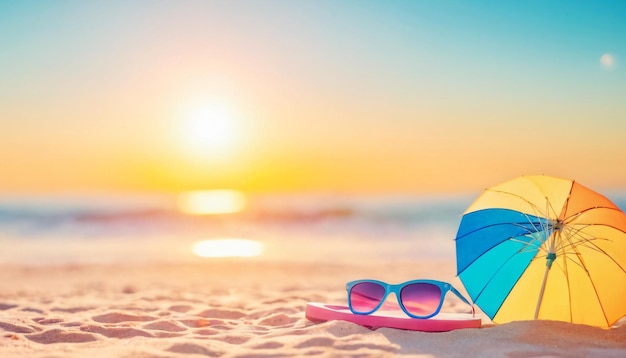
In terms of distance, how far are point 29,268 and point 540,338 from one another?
911 cm

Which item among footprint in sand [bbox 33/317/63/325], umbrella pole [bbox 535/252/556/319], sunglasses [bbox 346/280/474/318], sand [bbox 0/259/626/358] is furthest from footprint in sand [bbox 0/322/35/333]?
umbrella pole [bbox 535/252/556/319]

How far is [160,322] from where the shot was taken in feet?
16.6

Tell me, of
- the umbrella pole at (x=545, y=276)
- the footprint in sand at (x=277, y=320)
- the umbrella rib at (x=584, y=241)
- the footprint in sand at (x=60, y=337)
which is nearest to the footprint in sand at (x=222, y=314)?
the footprint in sand at (x=277, y=320)

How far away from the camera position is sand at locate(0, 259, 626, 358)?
3.94 meters

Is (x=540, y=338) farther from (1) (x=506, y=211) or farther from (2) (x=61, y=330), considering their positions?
(2) (x=61, y=330)

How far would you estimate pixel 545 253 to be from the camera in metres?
4.55

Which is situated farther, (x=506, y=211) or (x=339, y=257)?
(x=339, y=257)

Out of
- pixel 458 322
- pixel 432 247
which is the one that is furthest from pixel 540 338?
pixel 432 247

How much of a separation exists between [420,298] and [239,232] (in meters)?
18.4

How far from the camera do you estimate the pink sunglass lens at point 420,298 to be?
14.6 feet

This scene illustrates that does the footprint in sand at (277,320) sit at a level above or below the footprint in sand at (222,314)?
below

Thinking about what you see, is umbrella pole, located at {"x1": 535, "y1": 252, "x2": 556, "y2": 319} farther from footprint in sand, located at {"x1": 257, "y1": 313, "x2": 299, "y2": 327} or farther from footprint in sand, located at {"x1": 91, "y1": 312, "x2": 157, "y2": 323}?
footprint in sand, located at {"x1": 91, "y1": 312, "x2": 157, "y2": 323}

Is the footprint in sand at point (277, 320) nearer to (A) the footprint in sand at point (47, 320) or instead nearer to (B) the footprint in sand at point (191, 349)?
(B) the footprint in sand at point (191, 349)

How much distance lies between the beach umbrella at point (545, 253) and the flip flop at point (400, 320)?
0.79 feet
